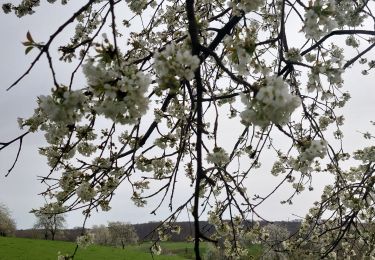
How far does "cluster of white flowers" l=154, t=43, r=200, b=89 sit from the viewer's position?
225cm

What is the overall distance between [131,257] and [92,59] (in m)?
36.3

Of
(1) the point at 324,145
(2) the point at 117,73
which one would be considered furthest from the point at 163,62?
(1) the point at 324,145

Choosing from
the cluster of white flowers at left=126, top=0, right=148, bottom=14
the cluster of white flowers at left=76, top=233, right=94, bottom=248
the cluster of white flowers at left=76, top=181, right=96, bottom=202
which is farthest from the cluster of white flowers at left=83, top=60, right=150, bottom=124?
the cluster of white flowers at left=126, top=0, right=148, bottom=14

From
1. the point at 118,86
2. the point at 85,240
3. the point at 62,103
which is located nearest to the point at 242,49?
the point at 118,86

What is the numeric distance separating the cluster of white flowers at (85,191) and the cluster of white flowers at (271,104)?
81.5 inches

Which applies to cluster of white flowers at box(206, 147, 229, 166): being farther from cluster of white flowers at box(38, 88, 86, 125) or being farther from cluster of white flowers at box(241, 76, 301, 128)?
cluster of white flowers at box(38, 88, 86, 125)

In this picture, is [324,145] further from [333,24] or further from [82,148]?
[82,148]

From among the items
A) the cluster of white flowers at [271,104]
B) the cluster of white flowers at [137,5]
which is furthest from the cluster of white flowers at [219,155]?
the cluster of white flowers at [137,5]

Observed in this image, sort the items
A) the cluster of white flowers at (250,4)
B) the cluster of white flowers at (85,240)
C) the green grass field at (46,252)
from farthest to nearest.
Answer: the green grass field at (46,252) < the cluster of white flowers at (85,240) < the cluster of white flowers at (250,4)

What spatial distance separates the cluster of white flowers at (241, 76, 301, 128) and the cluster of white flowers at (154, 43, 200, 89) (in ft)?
1.06

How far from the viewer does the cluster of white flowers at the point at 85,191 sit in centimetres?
382

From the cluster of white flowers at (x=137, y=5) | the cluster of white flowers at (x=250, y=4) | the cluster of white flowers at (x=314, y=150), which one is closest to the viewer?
the cluster of white flowers at (x=314, y=150)

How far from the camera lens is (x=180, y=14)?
6723 millimetres

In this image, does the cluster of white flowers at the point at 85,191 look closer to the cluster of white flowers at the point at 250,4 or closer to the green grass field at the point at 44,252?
the cluster of white flowers at the point at 250,4
